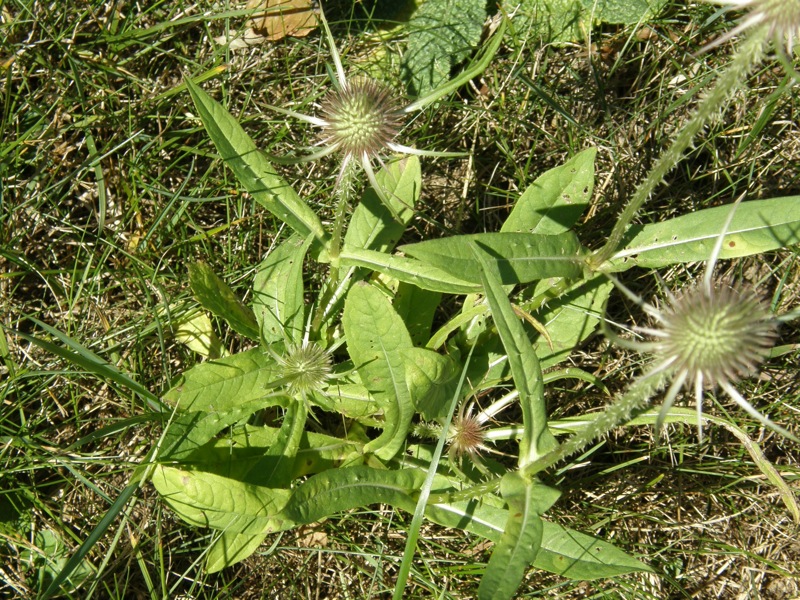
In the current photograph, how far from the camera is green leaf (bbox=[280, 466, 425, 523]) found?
2.51m

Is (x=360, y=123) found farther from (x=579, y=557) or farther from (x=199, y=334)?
(x=579, y=557)

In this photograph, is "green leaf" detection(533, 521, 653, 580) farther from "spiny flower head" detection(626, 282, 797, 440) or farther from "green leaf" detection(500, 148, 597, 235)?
"green leaf" detection(500, 148, 597, 235)

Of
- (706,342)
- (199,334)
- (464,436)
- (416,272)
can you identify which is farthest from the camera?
(199,334)

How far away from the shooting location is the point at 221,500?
8.57ft

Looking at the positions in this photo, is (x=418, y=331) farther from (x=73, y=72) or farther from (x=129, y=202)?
(x=73, y=72)

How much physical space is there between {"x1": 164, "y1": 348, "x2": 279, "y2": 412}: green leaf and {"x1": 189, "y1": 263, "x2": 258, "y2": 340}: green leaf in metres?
0.24

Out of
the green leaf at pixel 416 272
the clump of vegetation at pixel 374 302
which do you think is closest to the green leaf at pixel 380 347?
the clump of vegetation at pixel 374 302

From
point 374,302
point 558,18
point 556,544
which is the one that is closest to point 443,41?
point 558,18

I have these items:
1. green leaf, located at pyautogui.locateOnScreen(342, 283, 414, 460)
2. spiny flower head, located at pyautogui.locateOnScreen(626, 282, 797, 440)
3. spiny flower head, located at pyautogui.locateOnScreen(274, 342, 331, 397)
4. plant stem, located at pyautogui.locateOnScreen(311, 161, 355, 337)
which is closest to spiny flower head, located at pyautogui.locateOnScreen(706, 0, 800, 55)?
spiny flower head, located at pyautogui.locateOnScreen(626, 282, 797, 440)

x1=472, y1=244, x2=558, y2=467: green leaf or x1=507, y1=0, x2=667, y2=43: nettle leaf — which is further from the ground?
x1=507, y1=0, x2=667, y2=43: nettle leaf

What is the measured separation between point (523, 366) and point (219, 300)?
1327 mm

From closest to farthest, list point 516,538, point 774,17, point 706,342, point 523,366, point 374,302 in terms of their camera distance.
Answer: point 774,17 → point 706,342 → point 516,538 → point 523,366 → point 374,302

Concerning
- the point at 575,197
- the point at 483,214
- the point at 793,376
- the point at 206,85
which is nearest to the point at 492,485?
the point at 575,197

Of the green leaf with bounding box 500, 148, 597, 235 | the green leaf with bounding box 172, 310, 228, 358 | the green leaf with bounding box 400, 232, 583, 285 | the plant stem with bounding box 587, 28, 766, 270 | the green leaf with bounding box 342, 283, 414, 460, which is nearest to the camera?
the plant stem with bounding box 587, 28, 766, 270
